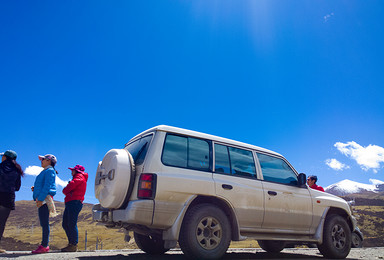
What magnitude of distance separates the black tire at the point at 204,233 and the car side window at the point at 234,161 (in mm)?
775

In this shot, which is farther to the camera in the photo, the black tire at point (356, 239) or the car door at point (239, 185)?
the black tire at point (356, 239)

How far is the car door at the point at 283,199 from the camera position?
18.7ft

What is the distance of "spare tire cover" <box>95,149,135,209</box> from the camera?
4.65 metres

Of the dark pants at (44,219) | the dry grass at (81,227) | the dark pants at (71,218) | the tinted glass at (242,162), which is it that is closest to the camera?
the tinted glass at (242,162)

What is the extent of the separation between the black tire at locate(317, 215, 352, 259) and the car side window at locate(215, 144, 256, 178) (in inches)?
88.2

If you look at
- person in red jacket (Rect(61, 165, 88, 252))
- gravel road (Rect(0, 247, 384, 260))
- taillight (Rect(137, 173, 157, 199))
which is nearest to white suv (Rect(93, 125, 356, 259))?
taillight (Rect(137, 173, 157, 199))

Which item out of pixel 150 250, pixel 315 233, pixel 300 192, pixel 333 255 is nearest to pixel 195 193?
pixel 150 250

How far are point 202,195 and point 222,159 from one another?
0.83 metres

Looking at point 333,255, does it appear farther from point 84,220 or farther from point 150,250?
point 84,220

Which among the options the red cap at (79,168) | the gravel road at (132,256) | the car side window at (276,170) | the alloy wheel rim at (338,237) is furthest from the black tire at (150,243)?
the alloy wheel rim at (338,237)

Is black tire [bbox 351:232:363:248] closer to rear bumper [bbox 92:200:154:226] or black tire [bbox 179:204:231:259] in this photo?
black tire [bbox 179:204:231:259]

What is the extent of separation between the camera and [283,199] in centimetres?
593

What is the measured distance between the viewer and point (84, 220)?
4875 inches

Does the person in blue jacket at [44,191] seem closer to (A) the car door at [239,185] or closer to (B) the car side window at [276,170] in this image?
(A) the car door at [239,185]
